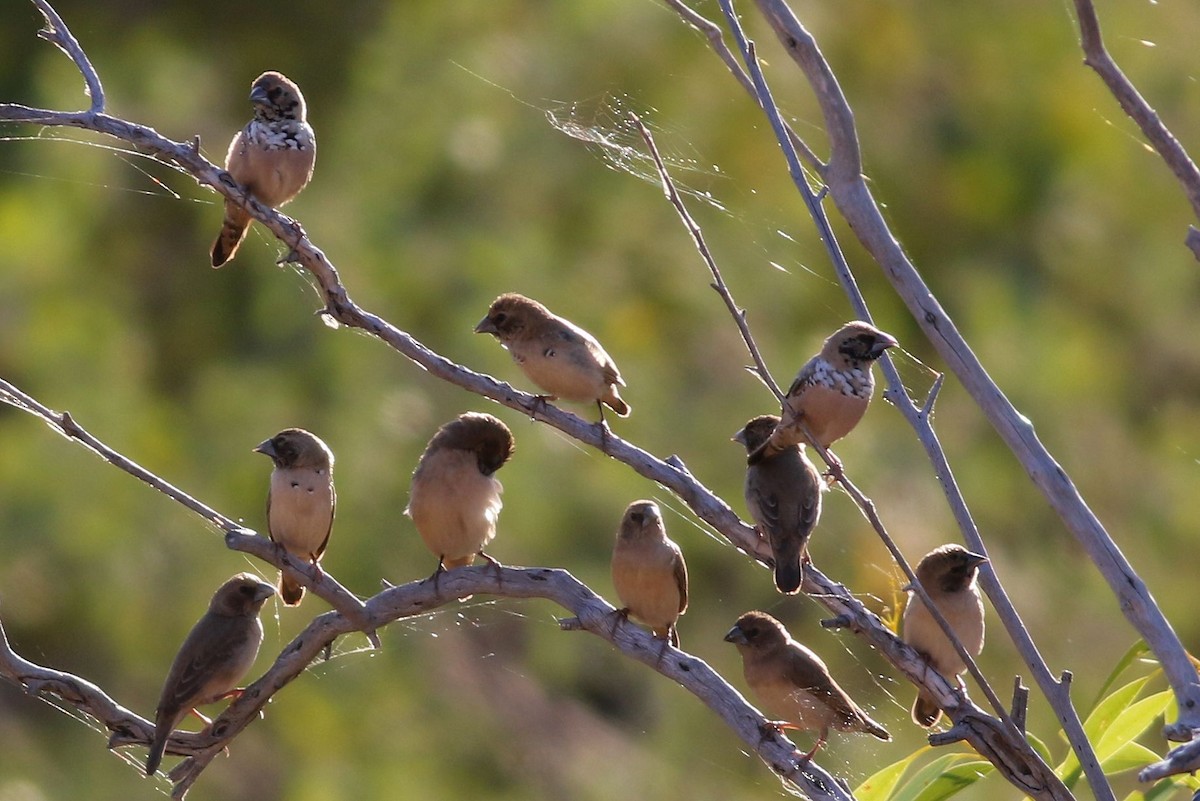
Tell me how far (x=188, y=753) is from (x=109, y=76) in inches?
224

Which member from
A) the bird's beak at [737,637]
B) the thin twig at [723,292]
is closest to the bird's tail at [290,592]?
the bird's beak at [737,637]

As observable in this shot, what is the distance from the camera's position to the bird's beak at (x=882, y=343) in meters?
2.86

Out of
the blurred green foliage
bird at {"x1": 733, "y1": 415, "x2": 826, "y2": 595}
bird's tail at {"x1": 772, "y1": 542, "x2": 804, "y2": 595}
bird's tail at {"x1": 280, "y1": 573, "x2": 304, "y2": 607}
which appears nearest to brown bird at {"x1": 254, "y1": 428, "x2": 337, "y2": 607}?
bird's tail at {"x1": 280, "y1": 573, "x2": 304, "y2": 607}

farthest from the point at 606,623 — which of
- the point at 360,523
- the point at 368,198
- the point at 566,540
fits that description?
the point at 368,198

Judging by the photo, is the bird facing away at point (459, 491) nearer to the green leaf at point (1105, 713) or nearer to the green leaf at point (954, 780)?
the green leaf at point (954, 780)

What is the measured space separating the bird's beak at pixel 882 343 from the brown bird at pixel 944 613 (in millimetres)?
569

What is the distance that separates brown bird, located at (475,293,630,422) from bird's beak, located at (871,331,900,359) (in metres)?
0.85

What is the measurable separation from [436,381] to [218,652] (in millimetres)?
3972

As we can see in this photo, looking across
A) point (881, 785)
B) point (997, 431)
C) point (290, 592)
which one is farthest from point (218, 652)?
point (997, 431)

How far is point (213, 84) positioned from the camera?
309 inches

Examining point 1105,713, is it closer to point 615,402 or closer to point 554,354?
point 615,402

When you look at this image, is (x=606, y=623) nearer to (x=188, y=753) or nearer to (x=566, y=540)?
(x=188, y=753)

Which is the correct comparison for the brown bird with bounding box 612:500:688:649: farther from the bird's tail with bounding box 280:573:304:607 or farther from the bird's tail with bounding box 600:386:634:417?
the bird's tail with bounding box 280:573:304:607

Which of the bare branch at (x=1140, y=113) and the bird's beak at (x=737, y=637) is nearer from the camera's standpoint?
the bare branch at (x=1140, y=113)
